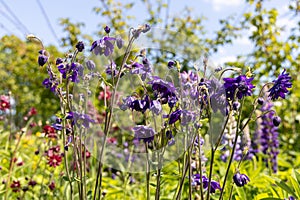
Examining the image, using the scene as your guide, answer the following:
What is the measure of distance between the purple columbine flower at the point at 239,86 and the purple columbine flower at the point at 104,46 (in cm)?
52

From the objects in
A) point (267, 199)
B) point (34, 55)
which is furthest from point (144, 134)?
point (34, 55)

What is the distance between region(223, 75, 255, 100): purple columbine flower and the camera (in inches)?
68.2

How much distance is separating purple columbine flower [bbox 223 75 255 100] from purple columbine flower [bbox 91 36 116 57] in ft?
1.70

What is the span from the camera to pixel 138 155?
13.6 ft

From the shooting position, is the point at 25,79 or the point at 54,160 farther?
the point at 25,79

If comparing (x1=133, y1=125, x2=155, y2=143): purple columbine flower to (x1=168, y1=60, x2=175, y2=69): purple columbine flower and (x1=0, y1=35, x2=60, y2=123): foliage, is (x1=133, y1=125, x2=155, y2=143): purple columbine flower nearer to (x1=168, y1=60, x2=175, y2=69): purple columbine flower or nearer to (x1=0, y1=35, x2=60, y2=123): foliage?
(x1=168, y1=60, x2=175, y2=69): purple columbine flower

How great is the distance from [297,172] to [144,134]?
1220 mm

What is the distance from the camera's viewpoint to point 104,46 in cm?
180

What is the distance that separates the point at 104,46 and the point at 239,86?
1.94 ft

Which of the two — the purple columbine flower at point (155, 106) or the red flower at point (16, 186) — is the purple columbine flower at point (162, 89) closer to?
the purple columbine flower at point (155, 106)

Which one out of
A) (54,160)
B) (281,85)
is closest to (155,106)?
(281,85)

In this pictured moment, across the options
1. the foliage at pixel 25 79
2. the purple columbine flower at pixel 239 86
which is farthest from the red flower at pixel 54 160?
the foliage at pixel 25 79

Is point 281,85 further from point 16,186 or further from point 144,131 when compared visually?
point 16,186

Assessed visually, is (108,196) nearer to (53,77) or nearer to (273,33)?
(53,77)
